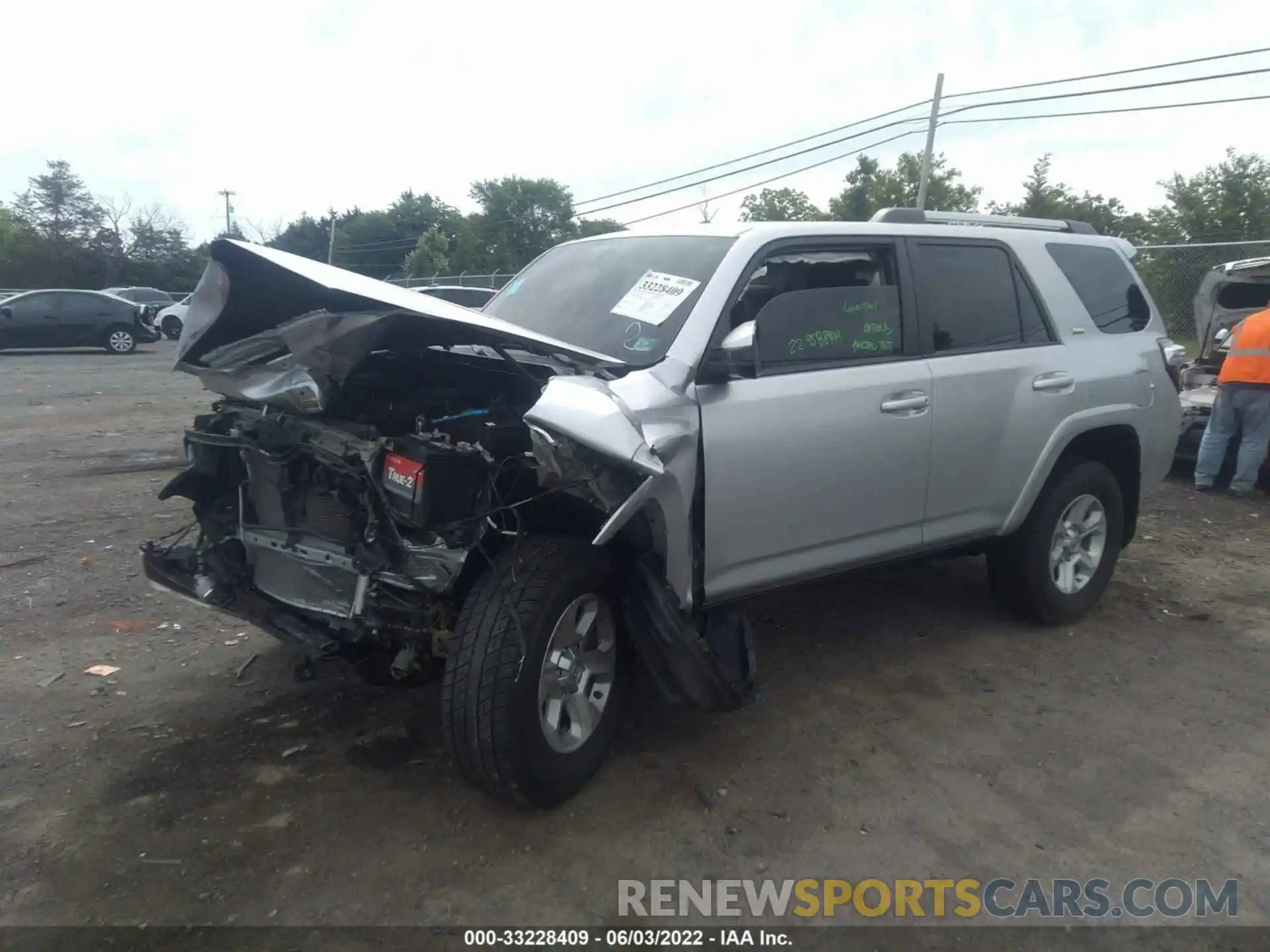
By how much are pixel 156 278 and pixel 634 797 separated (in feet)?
162

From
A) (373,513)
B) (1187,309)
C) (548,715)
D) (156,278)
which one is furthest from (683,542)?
(156,278)

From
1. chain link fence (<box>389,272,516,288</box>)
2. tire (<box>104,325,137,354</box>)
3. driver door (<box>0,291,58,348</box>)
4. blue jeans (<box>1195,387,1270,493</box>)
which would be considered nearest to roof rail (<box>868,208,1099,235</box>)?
blue jeans (<box>1195,387,1270,493</box>)

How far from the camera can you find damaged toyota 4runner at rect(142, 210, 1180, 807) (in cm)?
299

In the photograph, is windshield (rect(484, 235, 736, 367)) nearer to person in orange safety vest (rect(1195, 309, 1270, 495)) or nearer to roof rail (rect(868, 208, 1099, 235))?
roof rail (rect(868, 208, 1099, 235))

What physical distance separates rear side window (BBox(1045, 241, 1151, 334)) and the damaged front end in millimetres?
2789

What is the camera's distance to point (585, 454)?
9.52 ft

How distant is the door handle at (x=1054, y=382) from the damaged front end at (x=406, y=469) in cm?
213

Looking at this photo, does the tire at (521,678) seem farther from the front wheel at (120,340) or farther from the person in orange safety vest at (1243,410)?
the front wheel at (120,340)

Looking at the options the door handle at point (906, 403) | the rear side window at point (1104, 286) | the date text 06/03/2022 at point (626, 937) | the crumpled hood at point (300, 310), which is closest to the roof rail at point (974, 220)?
the rear side window at point (1104, 286)

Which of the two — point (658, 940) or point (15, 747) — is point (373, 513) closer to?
point (658, 940)

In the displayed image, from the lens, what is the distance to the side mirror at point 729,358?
3.26 metres

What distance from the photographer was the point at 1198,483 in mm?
8531

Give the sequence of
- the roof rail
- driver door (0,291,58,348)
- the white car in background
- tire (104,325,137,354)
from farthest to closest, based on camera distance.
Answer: the white car in background, tire (104,325,137,354), driver door (0,291,58,348), the roof rail

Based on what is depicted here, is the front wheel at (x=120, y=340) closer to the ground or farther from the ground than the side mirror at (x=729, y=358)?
closer to the ground
